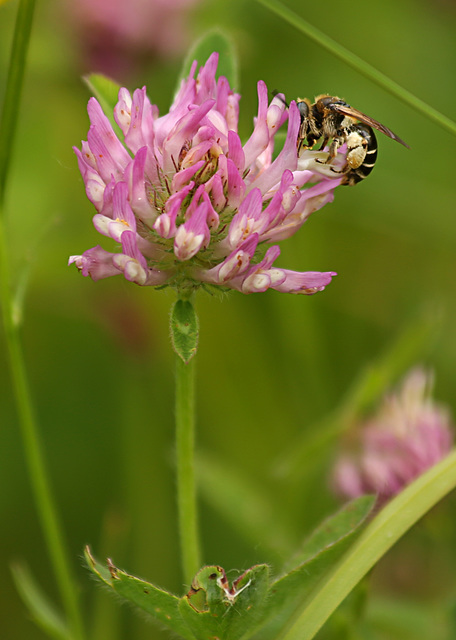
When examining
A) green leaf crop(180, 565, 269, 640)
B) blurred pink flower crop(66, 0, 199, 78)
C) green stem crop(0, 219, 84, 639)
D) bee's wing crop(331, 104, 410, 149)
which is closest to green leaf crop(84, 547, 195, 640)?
green leaf crop(180, 565, 269, 640)

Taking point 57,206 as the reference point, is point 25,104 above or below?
above

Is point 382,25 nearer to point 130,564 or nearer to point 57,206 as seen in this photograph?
point 57,206

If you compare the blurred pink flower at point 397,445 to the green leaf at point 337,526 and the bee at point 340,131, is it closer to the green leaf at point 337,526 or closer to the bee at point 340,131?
the green leaf at point 337,526

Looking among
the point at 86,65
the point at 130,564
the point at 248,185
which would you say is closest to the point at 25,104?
the point at 86,65

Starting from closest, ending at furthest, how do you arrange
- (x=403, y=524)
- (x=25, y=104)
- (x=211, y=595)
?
1. (x=211, y=595)
2. (x=403, y=524)
3. (x=25, y=104)

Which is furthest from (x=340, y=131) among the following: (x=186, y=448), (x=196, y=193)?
(x=186, y=448)

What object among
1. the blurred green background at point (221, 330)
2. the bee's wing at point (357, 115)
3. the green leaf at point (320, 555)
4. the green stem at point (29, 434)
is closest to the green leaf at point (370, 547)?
the green leaf at point (320, 555)
